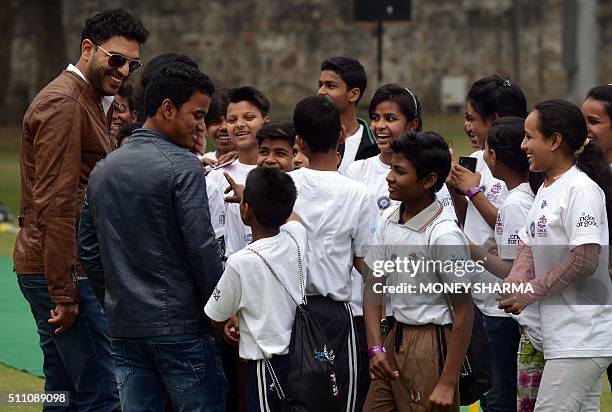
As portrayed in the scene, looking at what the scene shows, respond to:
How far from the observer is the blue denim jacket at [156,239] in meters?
4.92

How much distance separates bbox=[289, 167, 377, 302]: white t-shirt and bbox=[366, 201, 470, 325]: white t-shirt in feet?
0.77

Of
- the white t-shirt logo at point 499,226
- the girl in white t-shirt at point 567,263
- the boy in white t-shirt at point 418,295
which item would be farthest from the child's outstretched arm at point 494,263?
the boy in white t-shirt at point 418,295

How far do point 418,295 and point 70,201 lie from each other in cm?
156

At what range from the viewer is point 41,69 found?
25.6 metres

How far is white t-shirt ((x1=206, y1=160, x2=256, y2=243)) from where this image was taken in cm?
649

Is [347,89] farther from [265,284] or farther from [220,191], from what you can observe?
Answer: [265,284]

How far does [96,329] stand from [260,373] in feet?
3.27

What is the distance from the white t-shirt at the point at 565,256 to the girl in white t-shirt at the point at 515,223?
0.85 ft

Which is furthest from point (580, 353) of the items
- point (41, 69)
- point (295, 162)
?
point (41, 69)

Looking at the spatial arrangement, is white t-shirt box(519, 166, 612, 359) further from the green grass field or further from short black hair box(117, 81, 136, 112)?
short black hair box(117, 81, 136, 112)

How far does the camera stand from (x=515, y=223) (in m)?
5.85

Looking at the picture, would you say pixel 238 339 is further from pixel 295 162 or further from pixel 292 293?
pixel 295 162

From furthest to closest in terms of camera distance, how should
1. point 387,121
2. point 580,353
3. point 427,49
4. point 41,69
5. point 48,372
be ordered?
point 427,49, point 41,69, point 387,121, point 48,372, point 580,353

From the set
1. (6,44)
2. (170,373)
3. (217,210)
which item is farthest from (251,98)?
(6,44)
